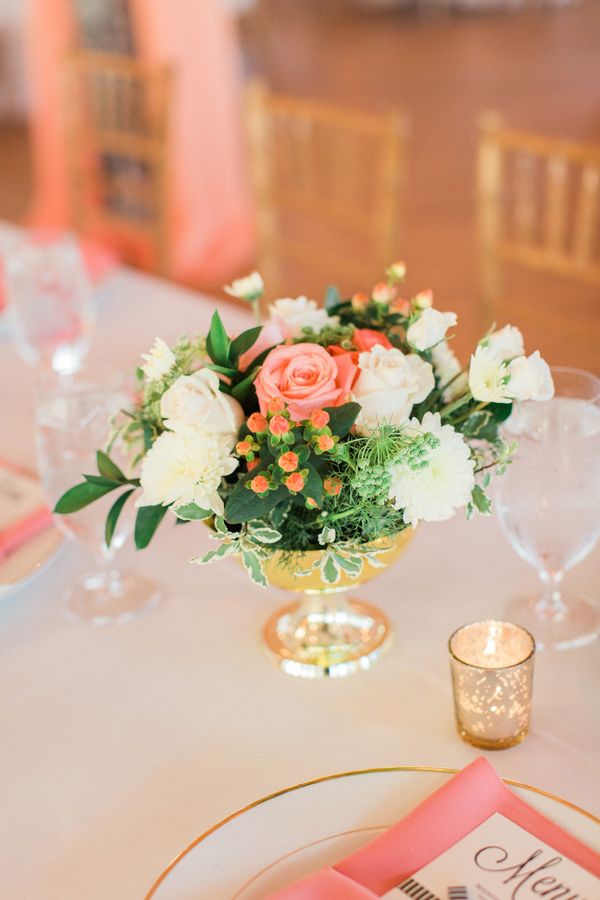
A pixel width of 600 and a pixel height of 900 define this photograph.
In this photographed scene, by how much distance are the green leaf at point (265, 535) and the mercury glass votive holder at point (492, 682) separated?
0.16 m

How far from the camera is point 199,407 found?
2.84 ft

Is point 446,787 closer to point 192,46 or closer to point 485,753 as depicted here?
point 485,753

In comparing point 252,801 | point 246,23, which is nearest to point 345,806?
point 252,801

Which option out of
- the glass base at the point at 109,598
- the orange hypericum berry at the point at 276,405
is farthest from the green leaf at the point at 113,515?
the orange hypericum berry at the point at 276,405

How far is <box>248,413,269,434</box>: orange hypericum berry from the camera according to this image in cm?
85

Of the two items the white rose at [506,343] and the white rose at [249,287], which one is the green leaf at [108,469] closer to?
the white rose at [249,287]

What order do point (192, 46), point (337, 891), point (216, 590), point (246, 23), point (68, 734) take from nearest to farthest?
point (337, 891), point (68, 734), point (216, 590), point (192, 46), point (246, 23)

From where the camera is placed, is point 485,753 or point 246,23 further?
point 246,23

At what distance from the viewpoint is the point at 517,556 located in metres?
1.13

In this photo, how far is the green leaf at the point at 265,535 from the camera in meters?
0.86

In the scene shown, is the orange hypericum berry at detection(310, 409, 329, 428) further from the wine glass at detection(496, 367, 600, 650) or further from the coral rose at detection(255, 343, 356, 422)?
the wine glass at detection(496, 367, 600, 650)

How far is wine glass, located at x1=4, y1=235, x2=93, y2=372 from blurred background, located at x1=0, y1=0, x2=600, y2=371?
582 millimetres

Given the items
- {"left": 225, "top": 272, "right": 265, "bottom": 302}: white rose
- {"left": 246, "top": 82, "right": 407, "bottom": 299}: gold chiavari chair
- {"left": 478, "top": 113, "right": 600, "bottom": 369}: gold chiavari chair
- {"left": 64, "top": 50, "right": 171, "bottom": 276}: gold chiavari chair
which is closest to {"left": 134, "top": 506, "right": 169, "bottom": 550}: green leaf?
{"left": 225, "top": 272, "right": 265, "bottom": 302}: white rose

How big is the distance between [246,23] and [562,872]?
7.39m
